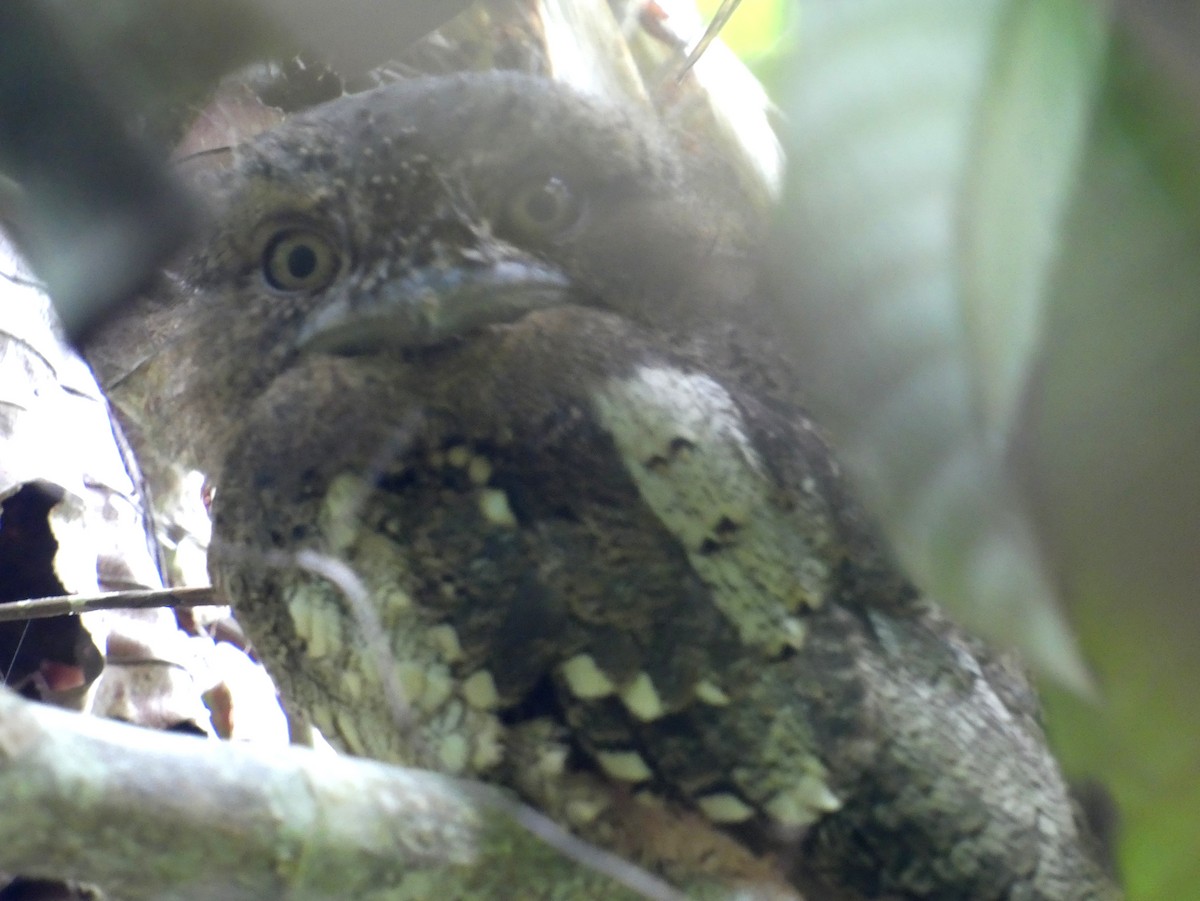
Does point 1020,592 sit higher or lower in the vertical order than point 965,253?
lower

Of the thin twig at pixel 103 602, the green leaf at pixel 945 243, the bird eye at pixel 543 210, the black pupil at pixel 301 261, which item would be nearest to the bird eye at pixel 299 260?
the black pupil at pixel 301 261

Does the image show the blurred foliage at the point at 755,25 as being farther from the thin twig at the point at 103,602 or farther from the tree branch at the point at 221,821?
the thin twig at the point at 103,602

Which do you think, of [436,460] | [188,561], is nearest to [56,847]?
[436,460]

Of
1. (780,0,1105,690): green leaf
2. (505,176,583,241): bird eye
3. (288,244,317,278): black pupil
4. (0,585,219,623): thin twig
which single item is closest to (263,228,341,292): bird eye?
(288,244,317,278): black pupil

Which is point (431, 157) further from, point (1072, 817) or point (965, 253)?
point (1072, 817)

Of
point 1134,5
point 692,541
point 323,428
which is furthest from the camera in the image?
point 323,428

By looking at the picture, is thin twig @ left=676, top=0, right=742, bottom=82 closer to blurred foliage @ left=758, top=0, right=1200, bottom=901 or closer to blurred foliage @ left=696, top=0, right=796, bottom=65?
blurred foliage @ left=696, top=0, right=796, bottom=65
